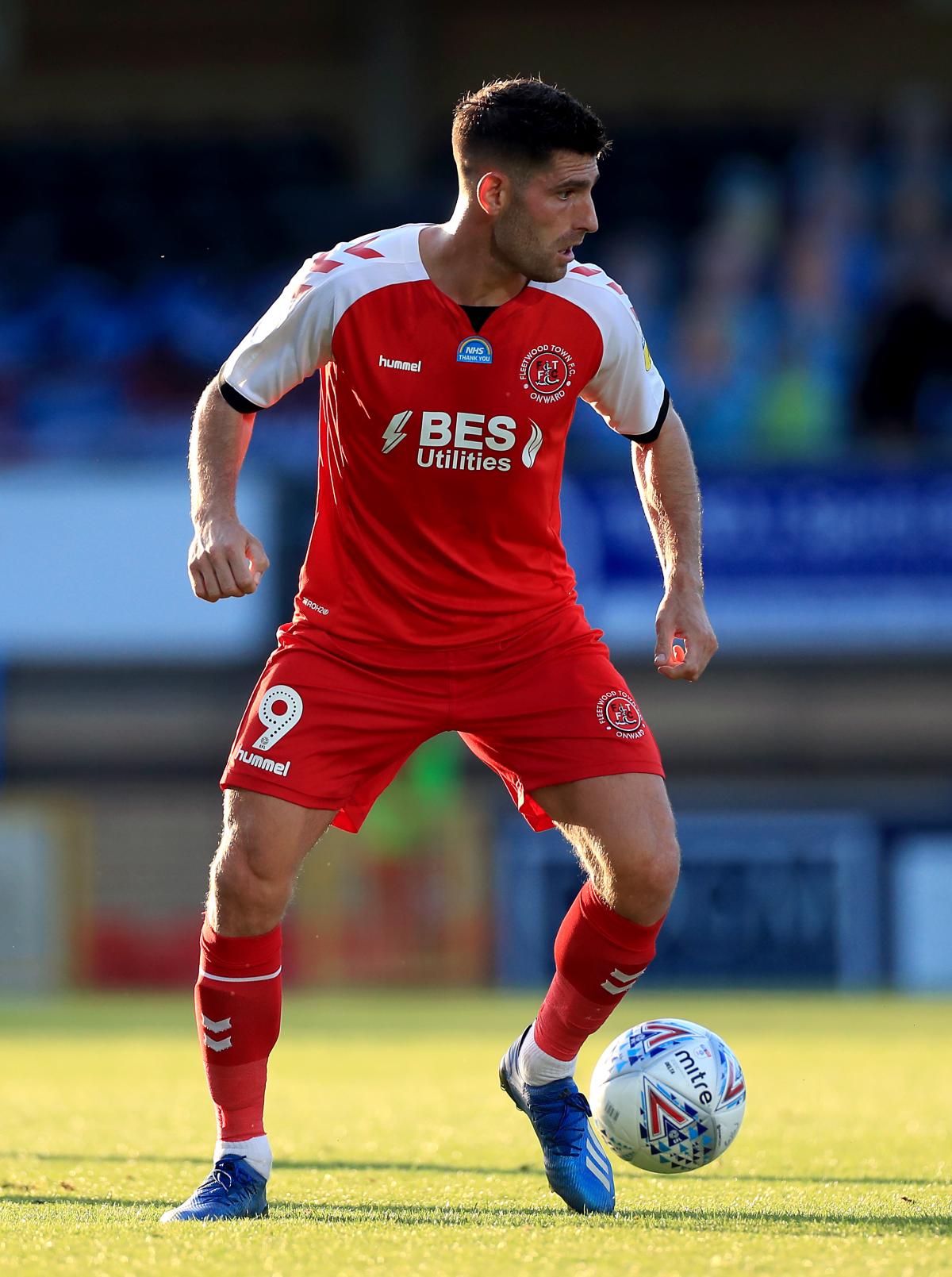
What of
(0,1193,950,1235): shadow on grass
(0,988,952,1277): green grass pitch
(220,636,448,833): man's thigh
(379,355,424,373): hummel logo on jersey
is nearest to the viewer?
(0,988,952,1277): green grass pitch

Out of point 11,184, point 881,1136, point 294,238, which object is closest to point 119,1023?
point 881,1136

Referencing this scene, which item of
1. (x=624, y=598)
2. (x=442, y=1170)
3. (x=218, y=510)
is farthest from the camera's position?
(x=624, y=598)

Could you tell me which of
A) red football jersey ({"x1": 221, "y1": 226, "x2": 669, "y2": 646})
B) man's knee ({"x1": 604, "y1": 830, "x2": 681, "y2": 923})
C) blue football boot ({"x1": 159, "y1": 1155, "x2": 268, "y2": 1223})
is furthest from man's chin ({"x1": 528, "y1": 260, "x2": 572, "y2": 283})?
blue football boot ({"x1": 159, "y1": 1155, "x2": 268, "y2": 1223})

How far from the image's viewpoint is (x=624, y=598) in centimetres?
1448

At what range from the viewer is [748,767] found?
1518cm

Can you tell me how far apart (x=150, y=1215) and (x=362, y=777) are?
100 cm

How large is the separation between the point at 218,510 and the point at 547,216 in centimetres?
92

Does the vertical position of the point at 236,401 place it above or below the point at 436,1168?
above

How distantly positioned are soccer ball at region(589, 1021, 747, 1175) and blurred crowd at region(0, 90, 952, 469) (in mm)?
9978

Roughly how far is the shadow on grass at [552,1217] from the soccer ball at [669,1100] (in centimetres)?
30

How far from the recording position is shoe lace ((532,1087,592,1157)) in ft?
15.0

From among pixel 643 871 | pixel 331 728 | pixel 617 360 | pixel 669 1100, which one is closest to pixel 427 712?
pixel 331 728

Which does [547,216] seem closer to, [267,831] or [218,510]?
[218,510]

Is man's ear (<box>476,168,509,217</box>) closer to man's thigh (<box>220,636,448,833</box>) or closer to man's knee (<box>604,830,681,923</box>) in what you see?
man's thigh (<box>220,636,448,833</box>)
